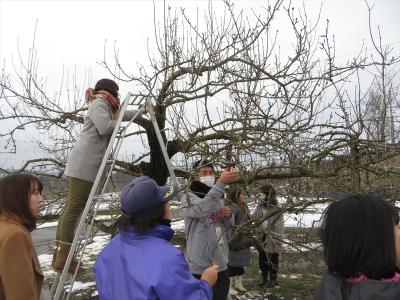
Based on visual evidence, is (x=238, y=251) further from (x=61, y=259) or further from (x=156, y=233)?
(x=156, y=233)

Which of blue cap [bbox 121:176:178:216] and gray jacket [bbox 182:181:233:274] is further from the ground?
blue cap [bbox 121:176:178:216]

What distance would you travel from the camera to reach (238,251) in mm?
5879

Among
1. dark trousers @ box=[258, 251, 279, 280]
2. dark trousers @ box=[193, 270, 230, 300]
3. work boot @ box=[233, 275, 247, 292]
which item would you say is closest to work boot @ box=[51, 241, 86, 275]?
dark trousers @ box=[193, 270, 230, 300]

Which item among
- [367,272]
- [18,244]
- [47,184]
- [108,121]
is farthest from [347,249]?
[47,184]

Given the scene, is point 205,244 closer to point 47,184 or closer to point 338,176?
point 338,176

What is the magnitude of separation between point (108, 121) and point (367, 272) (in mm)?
2412

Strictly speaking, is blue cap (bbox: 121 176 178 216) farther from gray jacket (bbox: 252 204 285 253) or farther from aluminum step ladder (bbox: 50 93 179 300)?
gray jacket (bbox: 252 204 285 253)

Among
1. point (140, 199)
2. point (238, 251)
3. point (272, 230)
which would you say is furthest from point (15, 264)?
point (238, 251)

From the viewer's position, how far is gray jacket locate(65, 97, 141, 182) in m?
3.46

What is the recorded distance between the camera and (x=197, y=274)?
12.8 ft

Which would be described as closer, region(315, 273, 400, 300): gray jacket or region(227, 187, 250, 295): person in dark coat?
region(315, 273, 400, 300): gray jacket

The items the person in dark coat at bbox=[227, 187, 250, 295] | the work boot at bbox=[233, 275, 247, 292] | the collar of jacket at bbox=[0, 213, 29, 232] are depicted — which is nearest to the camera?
the collar of jacket at bbox=[0, 213, 29, 232]

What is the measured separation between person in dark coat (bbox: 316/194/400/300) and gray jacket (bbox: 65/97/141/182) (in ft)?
7.29

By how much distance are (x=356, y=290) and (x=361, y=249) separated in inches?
6.0
